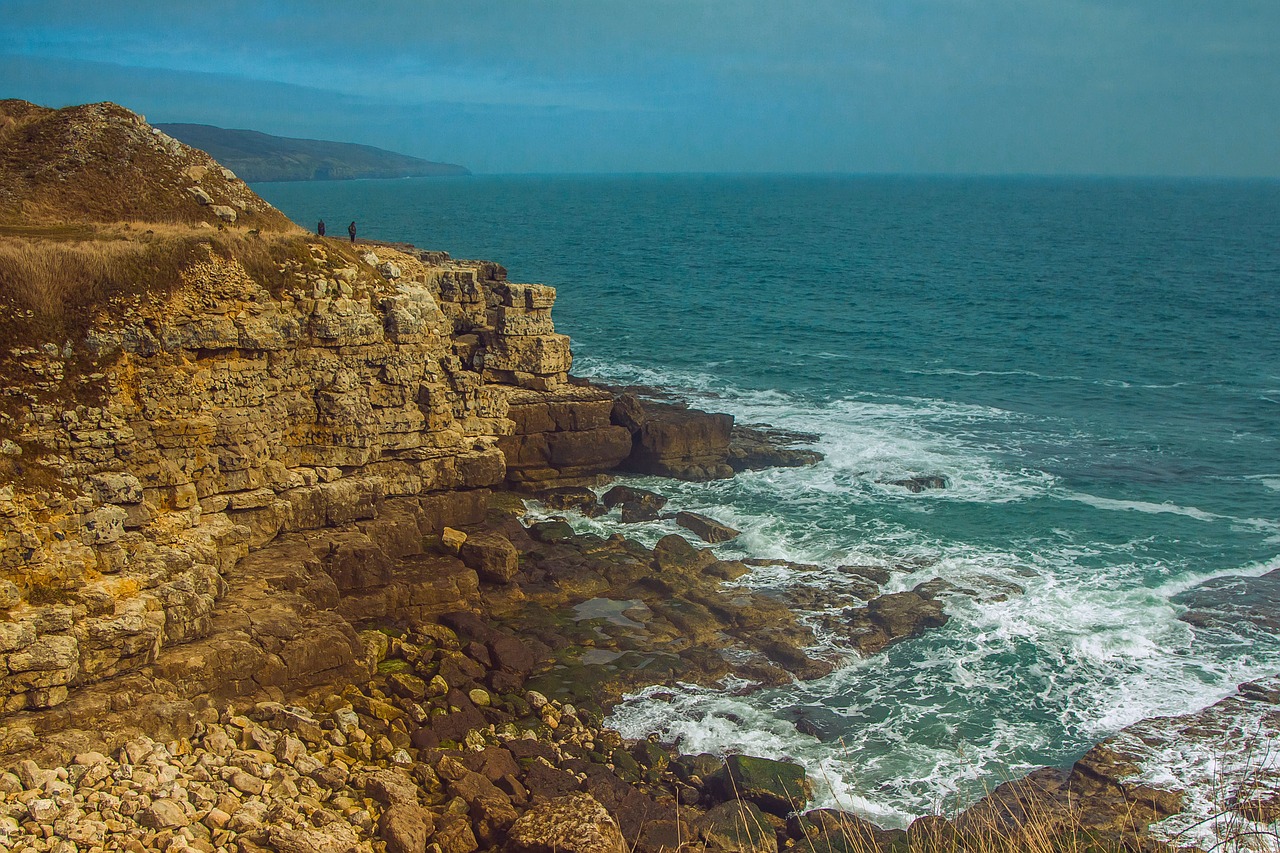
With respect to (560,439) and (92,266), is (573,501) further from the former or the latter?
(92,266)

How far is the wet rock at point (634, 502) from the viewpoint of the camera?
1347 inches

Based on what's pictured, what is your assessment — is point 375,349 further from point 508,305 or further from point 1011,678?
point 1011,678

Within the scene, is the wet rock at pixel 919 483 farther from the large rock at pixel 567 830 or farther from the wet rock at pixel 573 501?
the large rock at pixel 567 830

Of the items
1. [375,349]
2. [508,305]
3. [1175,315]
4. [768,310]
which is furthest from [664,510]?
[1175,315]

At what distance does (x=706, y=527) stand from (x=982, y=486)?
12.3m

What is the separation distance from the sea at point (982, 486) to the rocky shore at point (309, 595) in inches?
51.2

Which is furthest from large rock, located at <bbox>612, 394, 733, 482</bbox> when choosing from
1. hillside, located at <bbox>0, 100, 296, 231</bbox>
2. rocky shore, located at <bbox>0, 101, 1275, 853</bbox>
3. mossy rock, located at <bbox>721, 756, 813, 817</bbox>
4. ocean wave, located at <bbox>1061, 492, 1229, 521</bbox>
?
mossy rock, located at <bbox>721, 756, 813, 817</bbox>

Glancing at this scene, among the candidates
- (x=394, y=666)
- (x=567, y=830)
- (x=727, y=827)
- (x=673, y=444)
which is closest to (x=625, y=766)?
(x=727, y=827)

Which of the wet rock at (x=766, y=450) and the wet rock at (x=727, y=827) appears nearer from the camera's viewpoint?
the wet rock at (x=727, y=827)

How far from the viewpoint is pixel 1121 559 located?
105 feet

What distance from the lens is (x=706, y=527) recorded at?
109 feet

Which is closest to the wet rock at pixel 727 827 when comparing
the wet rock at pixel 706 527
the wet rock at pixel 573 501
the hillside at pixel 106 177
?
the wet rock at pixel 706 527

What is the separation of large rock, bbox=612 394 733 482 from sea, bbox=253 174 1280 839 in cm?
86

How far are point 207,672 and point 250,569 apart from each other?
13.3 feet
